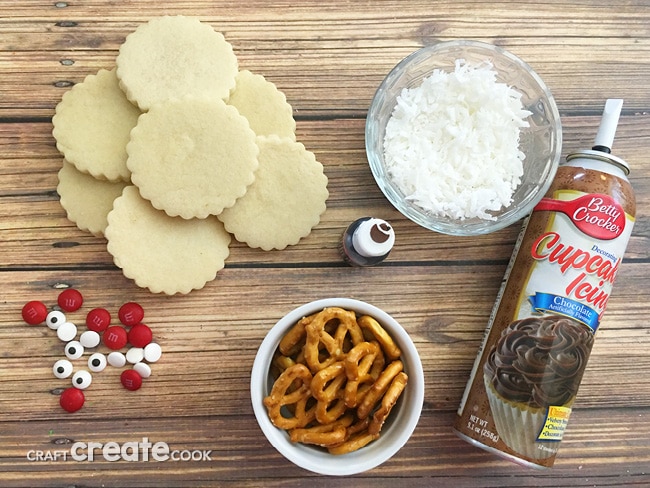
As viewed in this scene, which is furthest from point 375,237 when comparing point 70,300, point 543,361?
point 70,300

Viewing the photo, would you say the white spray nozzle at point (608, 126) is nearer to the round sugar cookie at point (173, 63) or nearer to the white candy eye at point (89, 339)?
the round sugar cookie at point (173, 63)

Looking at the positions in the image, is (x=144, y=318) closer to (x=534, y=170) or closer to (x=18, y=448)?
(x=18, y=448)

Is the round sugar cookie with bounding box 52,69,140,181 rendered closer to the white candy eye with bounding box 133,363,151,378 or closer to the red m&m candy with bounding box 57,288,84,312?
the red m&m candy with bounding box 57,288,84,312

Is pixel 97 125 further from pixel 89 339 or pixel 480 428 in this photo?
pixel 480 428

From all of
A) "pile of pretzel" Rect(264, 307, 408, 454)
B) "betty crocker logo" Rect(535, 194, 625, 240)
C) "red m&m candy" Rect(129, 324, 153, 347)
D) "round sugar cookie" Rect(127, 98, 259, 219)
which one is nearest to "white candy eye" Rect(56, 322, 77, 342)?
"red m&m candy" Rect(129, 324, 153, 347)

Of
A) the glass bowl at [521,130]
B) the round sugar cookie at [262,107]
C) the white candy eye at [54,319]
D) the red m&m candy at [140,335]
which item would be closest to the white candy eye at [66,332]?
the white candy eye at [54,319]

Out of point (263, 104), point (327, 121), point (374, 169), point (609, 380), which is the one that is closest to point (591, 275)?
point (609, 380)

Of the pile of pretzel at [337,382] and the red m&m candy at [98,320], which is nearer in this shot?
the pile of pretzel at [337,382]
